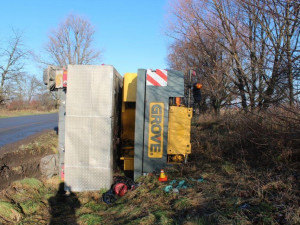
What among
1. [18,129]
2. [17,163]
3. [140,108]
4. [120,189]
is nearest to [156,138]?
[140,108]

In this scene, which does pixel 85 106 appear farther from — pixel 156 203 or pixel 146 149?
pixel 156 203

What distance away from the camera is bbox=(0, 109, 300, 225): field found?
3058 mm

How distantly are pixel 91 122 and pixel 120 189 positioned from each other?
137 cm

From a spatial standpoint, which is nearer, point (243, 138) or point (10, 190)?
point (10, 190)

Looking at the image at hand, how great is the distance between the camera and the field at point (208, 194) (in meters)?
3.06

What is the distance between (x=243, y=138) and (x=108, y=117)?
3027 mm

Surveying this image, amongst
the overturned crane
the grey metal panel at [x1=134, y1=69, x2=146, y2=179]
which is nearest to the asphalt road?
the overturned crane

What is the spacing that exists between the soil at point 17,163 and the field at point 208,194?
2.24 ft

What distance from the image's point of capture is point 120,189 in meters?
4.59

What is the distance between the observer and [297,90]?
3.97m

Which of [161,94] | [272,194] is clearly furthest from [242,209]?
[161,94]

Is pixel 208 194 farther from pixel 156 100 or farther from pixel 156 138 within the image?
Result: pixel 156 100

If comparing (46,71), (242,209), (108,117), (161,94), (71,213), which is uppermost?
(46,71)

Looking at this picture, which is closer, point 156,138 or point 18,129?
point 156,138
